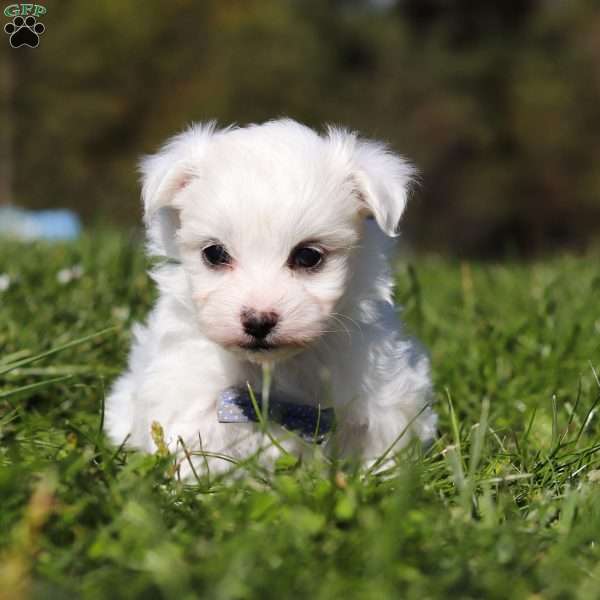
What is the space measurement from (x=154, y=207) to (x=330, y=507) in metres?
1.66

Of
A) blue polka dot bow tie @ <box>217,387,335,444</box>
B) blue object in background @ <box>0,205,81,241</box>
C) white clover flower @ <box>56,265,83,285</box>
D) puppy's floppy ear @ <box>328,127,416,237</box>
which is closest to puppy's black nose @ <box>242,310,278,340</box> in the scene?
blue polka dot bow tie @ <box>217,387,335,444</box>

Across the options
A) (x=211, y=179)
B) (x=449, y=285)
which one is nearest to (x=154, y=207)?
(x=211, y=179)

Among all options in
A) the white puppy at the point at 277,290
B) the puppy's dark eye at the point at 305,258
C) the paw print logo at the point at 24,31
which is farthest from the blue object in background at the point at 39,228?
the puppy's dark eye at the point at 305,258

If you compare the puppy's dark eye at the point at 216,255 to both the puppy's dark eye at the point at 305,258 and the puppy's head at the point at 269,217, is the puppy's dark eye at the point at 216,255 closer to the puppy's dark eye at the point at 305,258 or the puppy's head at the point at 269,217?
the puppy's head at the point at 269,217

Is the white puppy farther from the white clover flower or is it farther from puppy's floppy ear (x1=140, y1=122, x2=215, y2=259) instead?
the white clover flower

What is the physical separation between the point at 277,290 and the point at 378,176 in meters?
0.77

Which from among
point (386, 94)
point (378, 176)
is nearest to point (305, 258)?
point (378, 176)

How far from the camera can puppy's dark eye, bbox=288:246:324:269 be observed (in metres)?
3.39

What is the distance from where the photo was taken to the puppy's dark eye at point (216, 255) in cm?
341

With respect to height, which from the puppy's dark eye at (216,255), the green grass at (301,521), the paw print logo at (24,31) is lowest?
the green grass at (301,521)

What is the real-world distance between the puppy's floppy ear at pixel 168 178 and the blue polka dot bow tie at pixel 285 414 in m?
0.72

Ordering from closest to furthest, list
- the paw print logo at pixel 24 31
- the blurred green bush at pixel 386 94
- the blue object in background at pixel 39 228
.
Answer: the paw print logo at pixel 24 31 → the blue object in background at pixel 39 228 → the blurred green bush at pixel 386 94

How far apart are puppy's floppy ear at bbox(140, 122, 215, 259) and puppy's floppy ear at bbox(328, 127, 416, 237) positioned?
0.60 meters

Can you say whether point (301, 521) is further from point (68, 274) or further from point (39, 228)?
point (39, 228)
